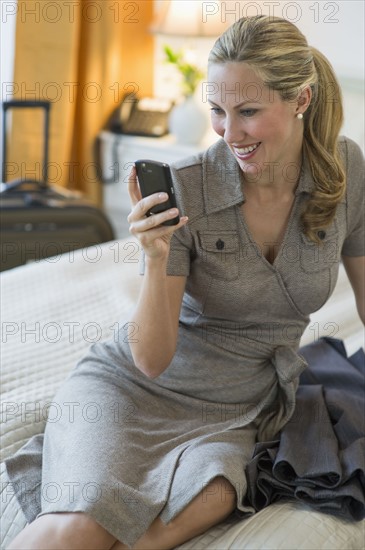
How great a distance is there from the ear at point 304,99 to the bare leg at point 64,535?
72 cm

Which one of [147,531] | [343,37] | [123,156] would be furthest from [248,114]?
[123,156]

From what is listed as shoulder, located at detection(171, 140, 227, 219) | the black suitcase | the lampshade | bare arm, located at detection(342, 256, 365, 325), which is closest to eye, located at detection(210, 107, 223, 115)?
shoulder, located at detection(171, 140, 227, 219)

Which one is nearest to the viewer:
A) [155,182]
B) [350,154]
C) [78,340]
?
[155,182]

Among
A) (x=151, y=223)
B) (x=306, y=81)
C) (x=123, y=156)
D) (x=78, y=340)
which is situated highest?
(x=123, y=156)

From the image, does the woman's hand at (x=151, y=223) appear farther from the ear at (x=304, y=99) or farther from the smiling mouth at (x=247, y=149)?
the ear at (x=304, y=99)

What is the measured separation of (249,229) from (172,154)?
70.0 inches

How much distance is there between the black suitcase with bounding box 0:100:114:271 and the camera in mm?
2711

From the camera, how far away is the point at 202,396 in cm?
142

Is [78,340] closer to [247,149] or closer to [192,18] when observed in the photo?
[247,149]

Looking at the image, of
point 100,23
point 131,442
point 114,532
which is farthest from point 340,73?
point 114,532

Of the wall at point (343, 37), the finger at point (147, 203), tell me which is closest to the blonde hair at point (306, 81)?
the finger at point (147, 203)

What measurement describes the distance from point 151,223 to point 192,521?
43cm

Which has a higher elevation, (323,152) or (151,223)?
(323,152)

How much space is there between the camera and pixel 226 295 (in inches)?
54.6
